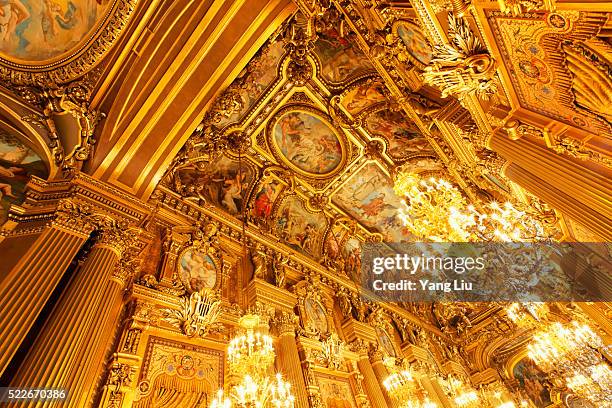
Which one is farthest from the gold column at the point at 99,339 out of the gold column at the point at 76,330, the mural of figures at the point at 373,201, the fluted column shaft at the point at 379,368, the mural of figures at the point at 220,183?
the mural of figures at the point at 373,201

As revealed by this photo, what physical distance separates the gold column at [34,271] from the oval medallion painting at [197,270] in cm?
208

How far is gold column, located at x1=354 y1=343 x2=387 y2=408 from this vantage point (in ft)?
23.3

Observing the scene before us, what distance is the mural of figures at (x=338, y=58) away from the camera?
6.69 m

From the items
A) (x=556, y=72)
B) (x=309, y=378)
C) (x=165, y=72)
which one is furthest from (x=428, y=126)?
(x=309, y=378)

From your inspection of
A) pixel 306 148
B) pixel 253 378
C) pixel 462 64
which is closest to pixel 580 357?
pixel 462 64

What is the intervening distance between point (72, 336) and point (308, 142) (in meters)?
6.83

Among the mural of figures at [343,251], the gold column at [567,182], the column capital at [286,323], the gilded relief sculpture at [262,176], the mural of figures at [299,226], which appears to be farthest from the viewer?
the mural of figures at [343,251]

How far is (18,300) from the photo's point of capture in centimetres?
333

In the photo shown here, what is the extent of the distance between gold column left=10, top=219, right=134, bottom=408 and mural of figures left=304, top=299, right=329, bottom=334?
4600mm

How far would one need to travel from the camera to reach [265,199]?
29.5ft

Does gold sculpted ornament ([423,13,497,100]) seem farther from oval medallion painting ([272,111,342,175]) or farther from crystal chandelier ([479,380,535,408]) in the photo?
crystal chandelier ([479,380,535,408])

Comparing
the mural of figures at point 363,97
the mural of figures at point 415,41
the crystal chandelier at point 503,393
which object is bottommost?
the crystal chandelier at point 503,393

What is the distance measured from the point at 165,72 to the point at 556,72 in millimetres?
5607

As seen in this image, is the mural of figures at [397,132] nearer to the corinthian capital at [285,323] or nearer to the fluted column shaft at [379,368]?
the corinthian capital at [285,323]
